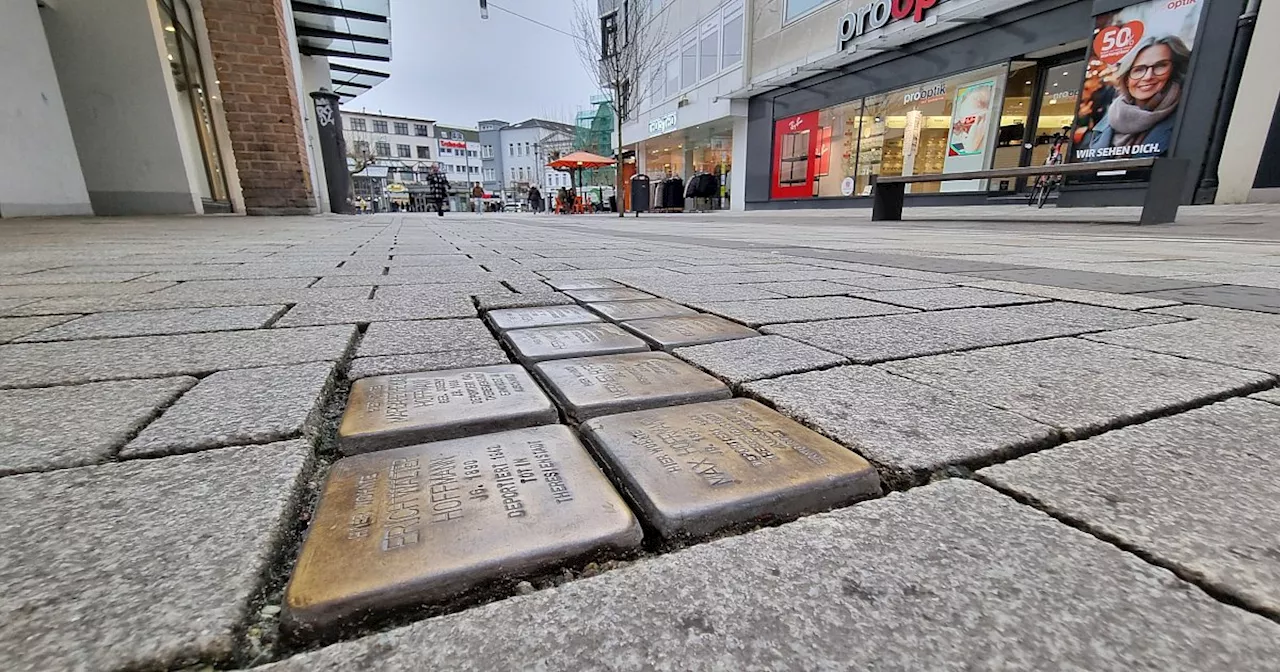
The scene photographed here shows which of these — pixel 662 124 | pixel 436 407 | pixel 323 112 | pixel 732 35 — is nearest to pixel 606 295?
pixel 436 407

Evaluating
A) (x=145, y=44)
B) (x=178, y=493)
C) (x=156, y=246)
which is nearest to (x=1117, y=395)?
(x=178, y=493)

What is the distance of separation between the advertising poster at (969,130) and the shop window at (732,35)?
25.9ft

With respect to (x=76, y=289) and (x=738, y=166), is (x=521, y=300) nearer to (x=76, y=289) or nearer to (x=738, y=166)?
(x=76, y=289)

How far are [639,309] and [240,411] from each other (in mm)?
1114

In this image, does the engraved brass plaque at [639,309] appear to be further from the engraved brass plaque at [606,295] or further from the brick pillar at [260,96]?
the brick pillar at [260,96]

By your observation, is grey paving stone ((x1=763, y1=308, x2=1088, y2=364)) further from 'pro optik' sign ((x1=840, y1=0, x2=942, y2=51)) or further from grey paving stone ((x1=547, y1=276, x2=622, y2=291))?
'pro optik' sign ((x1=840, y1=0, x2=942, y2=51))

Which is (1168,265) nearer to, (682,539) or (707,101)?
(682,539)

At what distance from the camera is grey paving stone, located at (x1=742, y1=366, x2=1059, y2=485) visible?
2.38ft

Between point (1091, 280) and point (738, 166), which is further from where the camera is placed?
point (738, 166)

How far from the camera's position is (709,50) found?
1856cm

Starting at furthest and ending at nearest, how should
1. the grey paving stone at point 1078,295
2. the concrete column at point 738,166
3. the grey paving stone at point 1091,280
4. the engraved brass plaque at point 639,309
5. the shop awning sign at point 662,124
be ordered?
the shop awning sign at point 662,124
the concrete column at point 738,166
the grey paving stone at point 1091,280
the grey paving stone at point 1078,295
the engraved brass plaque at point 639,309

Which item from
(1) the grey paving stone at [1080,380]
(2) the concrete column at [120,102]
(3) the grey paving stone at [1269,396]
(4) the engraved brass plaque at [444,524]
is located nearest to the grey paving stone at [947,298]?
(1) the grey paving stone at [1080,380]

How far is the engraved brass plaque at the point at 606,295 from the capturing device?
1.95 m

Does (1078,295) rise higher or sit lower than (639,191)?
lower
